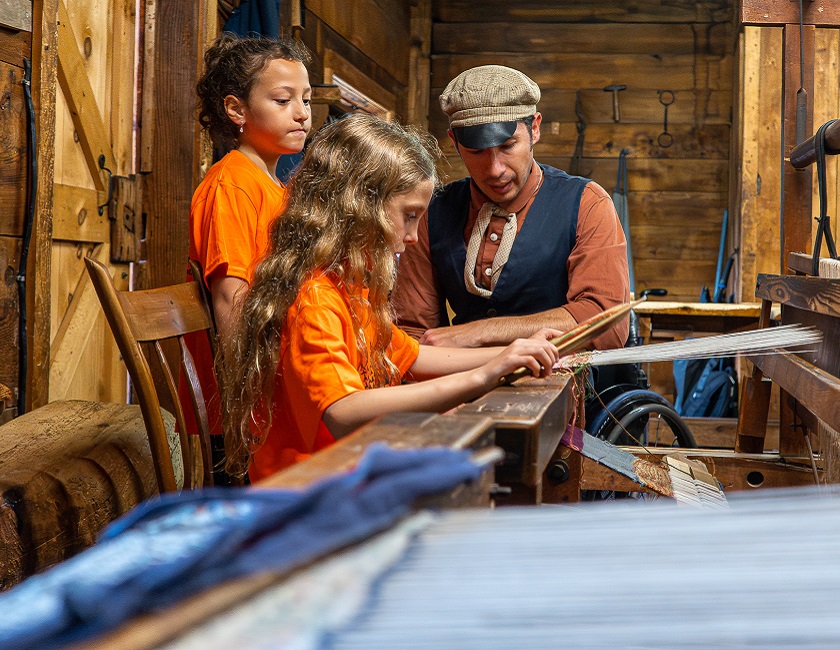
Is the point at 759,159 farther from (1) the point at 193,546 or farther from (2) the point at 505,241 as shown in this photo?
(1) the point at 193,546

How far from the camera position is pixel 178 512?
549 mm

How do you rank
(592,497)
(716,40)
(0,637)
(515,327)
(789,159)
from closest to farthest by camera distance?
(0,637) < (515,327) < (592,497) < (789,159) < (716,40)

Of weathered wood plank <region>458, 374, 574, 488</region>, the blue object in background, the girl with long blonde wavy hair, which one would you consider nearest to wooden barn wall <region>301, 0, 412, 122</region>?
the blue object in background

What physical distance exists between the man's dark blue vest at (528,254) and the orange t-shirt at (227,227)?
0.51 m

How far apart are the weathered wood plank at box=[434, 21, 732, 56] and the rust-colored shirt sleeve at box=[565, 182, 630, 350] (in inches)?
209

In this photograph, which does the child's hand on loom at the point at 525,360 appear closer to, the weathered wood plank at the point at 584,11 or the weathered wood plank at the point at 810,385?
the weathered wood plank at the point at 810,385

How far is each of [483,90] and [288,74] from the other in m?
0.52

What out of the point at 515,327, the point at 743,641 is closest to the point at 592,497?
the point at 515,327

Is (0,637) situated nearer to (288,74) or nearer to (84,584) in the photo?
(84,584)

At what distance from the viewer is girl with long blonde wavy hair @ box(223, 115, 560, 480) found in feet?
4.87

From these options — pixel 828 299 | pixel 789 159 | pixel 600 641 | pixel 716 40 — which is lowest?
pixel 600 641

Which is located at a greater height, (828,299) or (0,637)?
(828,299)

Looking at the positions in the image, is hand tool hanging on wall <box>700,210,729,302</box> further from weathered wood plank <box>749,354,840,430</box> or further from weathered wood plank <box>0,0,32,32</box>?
weathered wood plank <box>0,0,32,32</box>

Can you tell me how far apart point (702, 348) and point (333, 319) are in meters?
0.82
